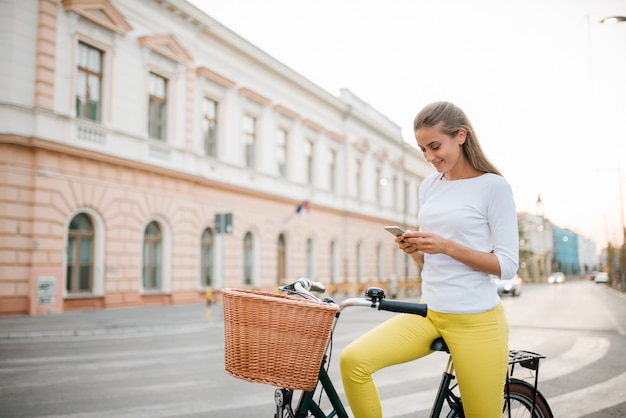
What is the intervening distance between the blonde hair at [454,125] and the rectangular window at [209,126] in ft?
66.2

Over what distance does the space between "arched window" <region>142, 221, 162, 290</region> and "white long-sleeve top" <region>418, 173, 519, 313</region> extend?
57.6 ft

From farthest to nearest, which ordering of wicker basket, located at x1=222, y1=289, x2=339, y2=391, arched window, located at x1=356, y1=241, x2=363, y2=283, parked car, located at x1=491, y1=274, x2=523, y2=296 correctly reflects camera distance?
arched window, located at x1=356, y1=241, x2=363, y2=283
parked car, located at x1=491, y1=274, x2=523, y2=296
wicker basket, located at x1=222, y1=289, x2=339, y2=391

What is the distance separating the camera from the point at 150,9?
19.1 meters

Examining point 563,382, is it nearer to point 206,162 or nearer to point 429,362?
point 429,362

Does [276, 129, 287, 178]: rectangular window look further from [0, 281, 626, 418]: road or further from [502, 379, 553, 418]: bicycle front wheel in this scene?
[502, 379, 553, 418]: bicycle front wheel

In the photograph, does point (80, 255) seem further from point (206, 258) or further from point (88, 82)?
point (206, 258)

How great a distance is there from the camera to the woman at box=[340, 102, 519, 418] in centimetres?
231

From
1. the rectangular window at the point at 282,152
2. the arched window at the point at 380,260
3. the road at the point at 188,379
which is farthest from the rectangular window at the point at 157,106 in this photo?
the arched window at the point at 380,260

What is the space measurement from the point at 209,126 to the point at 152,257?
20.3ft

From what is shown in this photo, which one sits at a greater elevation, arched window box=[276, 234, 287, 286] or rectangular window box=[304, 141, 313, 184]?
rectangular window box=[304, 141, 313, 184]

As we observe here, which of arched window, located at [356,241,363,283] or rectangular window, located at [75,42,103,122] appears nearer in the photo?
rectangular window, located at [75,42,103,122]

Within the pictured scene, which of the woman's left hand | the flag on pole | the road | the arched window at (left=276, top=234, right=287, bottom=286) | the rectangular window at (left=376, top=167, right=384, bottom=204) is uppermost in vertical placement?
the rectangular window at (left=376, top=167, right=384, bottom=204)

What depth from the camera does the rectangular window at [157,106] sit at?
19359mm

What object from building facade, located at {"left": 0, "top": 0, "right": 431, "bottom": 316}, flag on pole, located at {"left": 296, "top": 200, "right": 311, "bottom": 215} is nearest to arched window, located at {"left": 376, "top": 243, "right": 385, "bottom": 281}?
building facade, located at {"left": 0, "top": 0, "right": 431, "bottom": 316}
